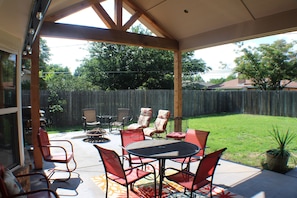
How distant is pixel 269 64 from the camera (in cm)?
1509

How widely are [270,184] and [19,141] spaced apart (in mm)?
3856

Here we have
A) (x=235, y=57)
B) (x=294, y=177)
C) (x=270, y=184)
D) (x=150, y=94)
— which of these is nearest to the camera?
(x=270, y=184)

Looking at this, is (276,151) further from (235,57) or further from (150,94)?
(235,57)

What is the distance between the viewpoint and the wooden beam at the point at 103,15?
498cm

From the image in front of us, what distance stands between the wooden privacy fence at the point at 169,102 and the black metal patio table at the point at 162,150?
22.3 ft

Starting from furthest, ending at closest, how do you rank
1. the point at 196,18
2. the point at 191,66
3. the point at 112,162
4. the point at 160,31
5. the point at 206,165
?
the point at 191,66 → the point at 160,31 → the point at 196,18 → the point at 112,162 → the point at 206,165

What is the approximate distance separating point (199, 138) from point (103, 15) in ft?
11.0

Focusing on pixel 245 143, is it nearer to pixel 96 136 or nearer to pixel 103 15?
pixel 96 136

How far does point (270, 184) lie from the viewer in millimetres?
3609

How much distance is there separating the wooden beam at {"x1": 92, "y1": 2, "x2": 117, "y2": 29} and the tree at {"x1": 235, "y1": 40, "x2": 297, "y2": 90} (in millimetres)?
13101

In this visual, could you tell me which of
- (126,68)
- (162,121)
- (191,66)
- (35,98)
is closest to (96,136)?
(162,121)

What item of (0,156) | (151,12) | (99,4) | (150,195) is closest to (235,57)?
(151,12)

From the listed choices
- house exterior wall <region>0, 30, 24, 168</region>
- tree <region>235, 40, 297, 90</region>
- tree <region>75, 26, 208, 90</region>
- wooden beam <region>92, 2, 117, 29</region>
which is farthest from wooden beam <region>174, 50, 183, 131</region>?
tree <region>235, 40, 297, 90</region>

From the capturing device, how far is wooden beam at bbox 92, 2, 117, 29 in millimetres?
4977
